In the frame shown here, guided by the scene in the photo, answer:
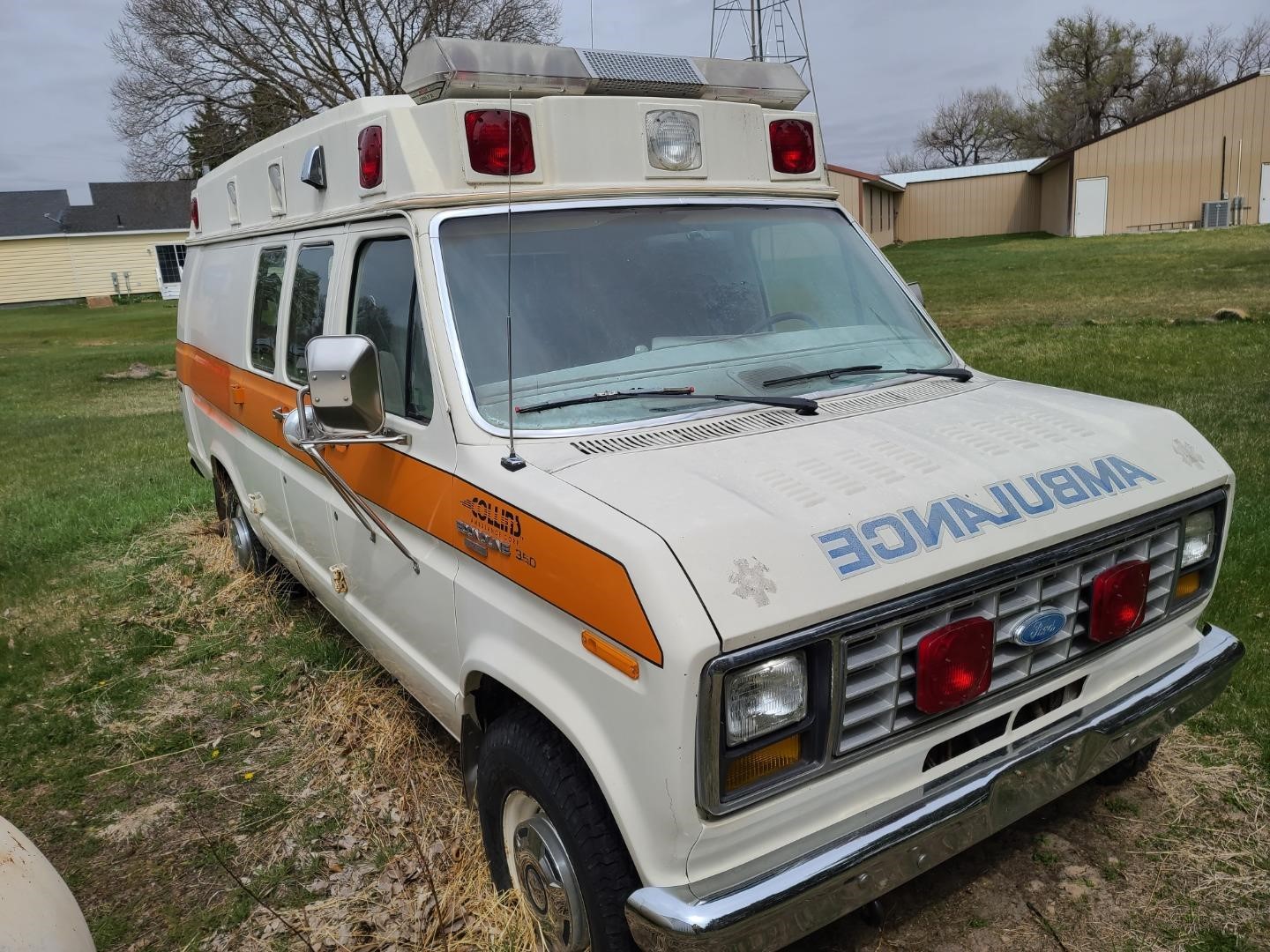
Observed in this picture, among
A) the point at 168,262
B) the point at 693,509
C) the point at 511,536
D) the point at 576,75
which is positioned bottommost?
the point at 511,536

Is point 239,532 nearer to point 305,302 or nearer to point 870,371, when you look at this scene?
point 305,302

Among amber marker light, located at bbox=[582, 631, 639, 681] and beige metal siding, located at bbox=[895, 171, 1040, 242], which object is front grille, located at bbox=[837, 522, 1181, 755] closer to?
amber marker light, located at bbox=[582, 631, 639, 681]

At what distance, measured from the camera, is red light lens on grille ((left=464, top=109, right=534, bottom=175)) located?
319 centimetres

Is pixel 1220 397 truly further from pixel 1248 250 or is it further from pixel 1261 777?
pixel 1248 250

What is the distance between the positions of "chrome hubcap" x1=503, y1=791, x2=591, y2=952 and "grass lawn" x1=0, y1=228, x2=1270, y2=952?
136 millimetres

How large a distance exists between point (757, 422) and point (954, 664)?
2.93 ft

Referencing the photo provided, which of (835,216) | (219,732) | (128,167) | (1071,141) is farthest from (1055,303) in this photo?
(1071,141)

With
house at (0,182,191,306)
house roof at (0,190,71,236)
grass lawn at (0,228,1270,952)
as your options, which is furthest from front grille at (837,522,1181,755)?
house roof at (0,190,71,236)

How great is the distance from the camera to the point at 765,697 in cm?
216

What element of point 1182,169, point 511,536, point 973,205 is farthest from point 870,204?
point 511,536

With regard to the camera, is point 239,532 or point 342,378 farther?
point 239,532

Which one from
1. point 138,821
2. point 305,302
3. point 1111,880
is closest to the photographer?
point 1111,880

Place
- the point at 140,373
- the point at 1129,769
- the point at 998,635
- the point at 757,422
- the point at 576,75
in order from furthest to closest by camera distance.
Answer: the point at 140,373 < the point at 1129,769 < the point at 576,75 < the point at 757,422 < the point at 998,635

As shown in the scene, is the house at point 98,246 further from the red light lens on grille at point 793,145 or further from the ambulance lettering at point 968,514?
the ambulance lettering at point 968,514
